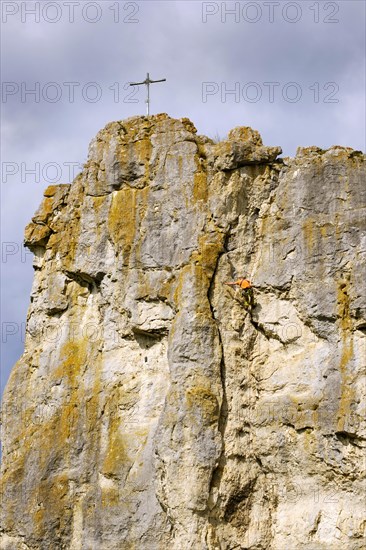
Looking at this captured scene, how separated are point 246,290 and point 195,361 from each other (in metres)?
1.99

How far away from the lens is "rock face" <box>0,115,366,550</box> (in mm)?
25328

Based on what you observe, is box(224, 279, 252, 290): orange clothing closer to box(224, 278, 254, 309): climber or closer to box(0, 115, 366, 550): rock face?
box(224, 278, 254, 309): climber

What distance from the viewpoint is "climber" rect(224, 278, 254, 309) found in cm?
2673

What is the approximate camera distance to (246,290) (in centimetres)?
2675

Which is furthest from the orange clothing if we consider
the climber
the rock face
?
the rock face

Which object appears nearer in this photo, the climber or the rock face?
the rock face

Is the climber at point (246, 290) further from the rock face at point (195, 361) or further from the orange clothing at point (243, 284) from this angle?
Answer: the rock face at point (195, 361)

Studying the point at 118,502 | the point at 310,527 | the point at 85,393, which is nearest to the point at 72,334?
the point at 85,393

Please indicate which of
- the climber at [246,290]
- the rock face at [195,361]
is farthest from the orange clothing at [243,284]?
the rock face at [195,361]

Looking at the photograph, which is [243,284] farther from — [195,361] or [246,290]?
[195,361]

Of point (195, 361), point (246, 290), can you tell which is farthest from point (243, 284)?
point (195, 361)

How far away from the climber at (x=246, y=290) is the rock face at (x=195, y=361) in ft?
0.56

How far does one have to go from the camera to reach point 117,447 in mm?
26703

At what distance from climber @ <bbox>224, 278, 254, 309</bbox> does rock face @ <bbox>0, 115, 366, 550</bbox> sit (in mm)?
172
